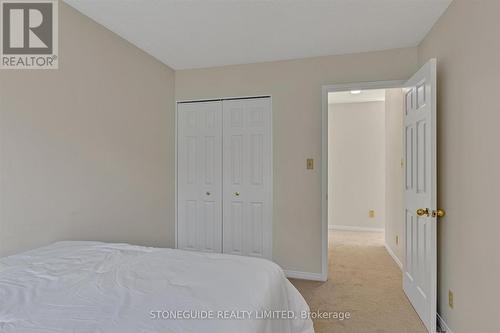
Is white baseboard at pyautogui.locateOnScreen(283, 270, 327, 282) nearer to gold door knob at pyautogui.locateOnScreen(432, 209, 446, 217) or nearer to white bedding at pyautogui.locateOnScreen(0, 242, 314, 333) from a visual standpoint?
gold door knob at pyautogui.locateOnScreen(432, 209, 446, 217)

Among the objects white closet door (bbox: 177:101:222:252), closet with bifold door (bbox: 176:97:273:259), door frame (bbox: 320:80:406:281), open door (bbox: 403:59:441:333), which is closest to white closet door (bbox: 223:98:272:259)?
closet with bifold door (bbox: 176:97:273:259)

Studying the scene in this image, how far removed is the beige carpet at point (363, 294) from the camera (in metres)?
2.15

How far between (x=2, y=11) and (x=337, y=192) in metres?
5.29

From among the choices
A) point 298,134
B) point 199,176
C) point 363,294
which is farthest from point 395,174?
point 199,176

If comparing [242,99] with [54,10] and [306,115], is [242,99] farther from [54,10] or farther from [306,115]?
[54,10]

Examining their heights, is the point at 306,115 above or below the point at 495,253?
above

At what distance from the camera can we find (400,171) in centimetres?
362

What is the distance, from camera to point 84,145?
220cm

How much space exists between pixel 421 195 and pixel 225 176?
2043mm

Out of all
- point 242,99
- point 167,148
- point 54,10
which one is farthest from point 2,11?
point 242,99

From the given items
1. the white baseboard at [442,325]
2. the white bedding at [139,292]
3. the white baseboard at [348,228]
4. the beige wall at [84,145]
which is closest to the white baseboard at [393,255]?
the white baseboard at [348,228]

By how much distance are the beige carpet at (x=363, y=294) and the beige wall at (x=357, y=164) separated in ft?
4.49

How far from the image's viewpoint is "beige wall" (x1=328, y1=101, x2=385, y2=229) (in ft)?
17.4

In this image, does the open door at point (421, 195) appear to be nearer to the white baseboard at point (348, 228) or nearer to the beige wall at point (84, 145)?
the beige wall at point (84, 145)
